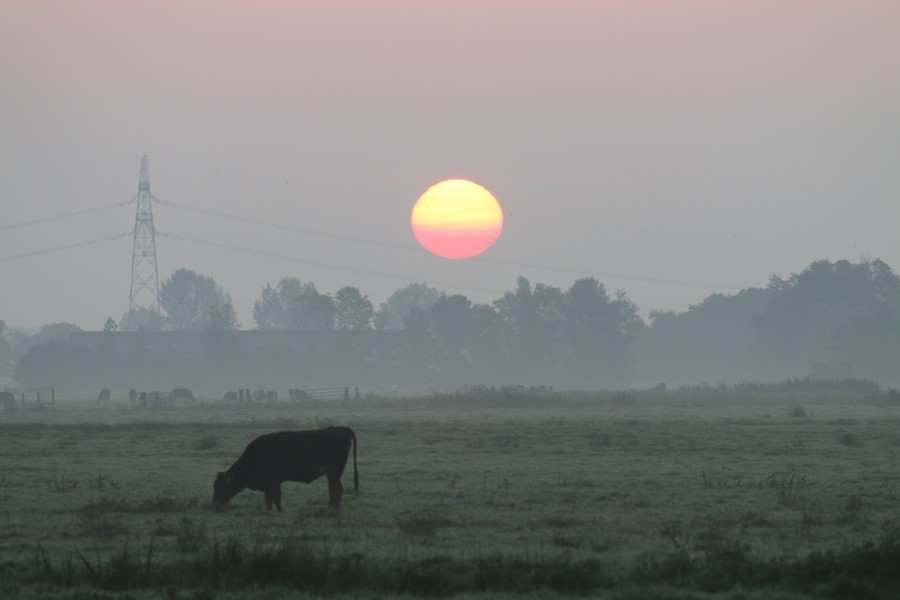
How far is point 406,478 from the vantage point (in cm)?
2669

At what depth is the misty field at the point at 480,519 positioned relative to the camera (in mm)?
14477

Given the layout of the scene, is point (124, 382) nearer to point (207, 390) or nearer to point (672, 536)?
point (207, 390)

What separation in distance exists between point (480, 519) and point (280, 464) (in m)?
4.32

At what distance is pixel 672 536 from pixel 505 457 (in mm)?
14949

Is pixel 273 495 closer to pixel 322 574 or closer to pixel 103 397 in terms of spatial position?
pixel 322 574

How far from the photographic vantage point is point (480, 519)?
1995 centimetres

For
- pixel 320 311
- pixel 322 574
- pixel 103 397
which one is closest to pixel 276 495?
pixel 322 574

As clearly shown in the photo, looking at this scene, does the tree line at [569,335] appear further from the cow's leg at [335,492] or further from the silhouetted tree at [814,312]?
the cow's leg at [335,492]

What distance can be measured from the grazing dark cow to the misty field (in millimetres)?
421

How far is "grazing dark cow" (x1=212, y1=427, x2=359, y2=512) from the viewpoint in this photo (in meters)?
22.3

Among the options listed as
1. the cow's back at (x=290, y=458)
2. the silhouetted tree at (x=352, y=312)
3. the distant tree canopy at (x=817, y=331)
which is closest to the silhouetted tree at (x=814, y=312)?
the distant tree canopy at (x=817, y=331)

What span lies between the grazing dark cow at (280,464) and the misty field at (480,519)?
0.42 meters

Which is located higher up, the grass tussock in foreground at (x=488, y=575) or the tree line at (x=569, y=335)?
the tree line at (x=569, y=335)

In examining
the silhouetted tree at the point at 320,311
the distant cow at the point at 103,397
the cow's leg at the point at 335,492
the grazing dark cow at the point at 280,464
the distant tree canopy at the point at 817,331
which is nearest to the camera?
the cow's leg at the point at 335,492
